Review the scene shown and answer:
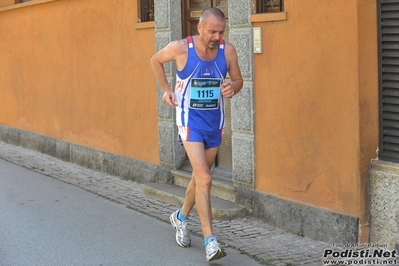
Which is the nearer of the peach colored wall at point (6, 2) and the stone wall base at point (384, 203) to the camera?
the stone wall base at point (384, 203)

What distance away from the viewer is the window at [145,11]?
9844 millimetres

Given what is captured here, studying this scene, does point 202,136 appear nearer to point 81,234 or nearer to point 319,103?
point 319,103

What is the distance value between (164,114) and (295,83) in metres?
2.61

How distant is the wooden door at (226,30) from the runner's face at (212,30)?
243 cm

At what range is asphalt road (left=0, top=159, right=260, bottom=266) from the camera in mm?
6539

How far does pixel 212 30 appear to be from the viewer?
6.14 meters

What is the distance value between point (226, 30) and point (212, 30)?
2.51 m

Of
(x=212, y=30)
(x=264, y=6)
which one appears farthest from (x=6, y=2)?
(x=212, y=30)

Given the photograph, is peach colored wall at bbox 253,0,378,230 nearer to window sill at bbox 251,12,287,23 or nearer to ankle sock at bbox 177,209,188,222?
window sill at bbox 251,12,287,23

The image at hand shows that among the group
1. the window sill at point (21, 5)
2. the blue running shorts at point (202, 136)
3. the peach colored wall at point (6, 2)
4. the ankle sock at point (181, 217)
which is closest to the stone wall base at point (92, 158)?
the window sill at point (21, 5)

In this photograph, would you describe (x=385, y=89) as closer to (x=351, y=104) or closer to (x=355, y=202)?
(x=351, y=104)

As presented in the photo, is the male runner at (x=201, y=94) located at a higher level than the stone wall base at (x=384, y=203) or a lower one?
higher

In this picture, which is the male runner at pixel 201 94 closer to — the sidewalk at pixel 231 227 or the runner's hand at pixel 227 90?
the runner's hand at pixel 227 90

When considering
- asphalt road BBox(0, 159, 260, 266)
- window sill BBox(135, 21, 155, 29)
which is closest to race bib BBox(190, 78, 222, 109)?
asphalt road BBox(0, 159, 260, 266)
